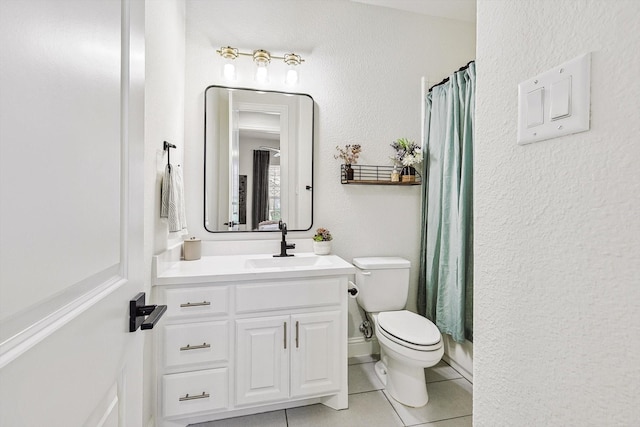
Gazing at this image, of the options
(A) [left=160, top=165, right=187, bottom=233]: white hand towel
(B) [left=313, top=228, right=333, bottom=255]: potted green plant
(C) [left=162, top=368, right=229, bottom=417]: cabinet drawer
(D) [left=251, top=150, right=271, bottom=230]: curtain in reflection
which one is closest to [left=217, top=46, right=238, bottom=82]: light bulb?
(D) [left=251, top=150, right=271, bottom=230]: curtain in reflection

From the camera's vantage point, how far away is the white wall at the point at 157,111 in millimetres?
1296

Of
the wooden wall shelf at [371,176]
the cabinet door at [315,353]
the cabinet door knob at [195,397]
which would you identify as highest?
the wooden wall shelf at [371,176]

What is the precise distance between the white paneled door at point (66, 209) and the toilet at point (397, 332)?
4.78ft

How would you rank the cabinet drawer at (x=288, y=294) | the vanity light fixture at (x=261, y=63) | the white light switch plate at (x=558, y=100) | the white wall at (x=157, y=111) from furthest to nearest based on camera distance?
the vanity light fixture at (x=261, y=63)
the cabinet drawer at (x=288, y=294)
the white wall at (x=157, y=111)
the white light switch plate at (x=558, y=100)

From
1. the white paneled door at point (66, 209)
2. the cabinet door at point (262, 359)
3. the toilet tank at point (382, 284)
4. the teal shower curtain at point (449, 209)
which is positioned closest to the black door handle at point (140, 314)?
the white paneled door at point (66, 209)

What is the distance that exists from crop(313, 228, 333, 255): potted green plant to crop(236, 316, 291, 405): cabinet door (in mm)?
644

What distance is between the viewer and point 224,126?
2088 mm

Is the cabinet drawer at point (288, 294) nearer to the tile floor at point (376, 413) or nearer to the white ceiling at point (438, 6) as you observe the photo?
the tile floor at point (376, 413)

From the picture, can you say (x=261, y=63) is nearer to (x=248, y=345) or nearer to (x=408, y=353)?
(x=248, y=345)

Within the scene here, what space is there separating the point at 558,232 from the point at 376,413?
1.65m

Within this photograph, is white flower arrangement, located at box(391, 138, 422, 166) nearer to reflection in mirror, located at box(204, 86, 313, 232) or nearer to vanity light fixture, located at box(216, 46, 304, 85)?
reflection in mirror, located at box(204, 86, 313, 232)

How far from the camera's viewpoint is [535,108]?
51cm

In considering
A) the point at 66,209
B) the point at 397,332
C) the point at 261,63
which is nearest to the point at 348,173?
the point at 261,63

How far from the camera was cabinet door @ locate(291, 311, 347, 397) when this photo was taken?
5.25 feet
